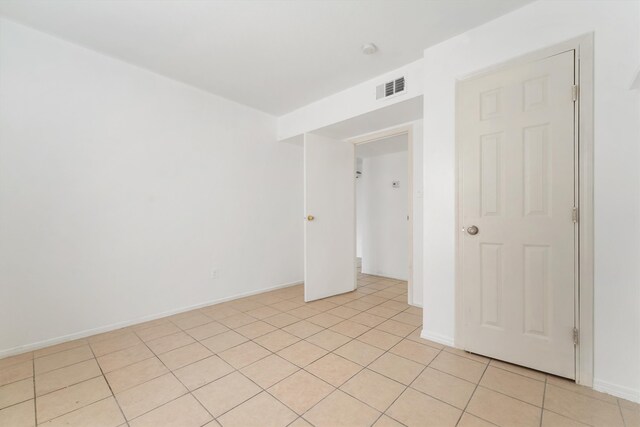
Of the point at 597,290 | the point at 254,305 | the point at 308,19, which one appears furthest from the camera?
the point at 254,305

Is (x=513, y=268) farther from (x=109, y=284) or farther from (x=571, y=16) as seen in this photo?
(x=109, y=284)

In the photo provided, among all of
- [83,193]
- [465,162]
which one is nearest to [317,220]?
[465,162]

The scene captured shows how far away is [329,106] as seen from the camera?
336 centimetres

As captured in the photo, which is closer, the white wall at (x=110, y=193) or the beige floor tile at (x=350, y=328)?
the white wall at (x=110, y=193)

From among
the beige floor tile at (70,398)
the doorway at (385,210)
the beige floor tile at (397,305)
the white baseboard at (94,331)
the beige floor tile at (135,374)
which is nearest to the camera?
the beige floor tile at (70,398)

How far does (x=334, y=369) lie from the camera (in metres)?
1.90

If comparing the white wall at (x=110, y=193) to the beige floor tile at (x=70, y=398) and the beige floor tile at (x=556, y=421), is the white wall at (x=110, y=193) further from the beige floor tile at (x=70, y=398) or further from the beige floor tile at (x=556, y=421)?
the beige floor tile at (x=556, y=421)

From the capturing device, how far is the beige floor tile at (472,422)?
1380mm

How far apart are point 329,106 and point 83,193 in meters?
2.76

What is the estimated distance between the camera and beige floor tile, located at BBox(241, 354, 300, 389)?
5.84 ft

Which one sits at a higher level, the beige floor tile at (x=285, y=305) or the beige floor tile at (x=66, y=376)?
the beige floor tile at (x=66, y=376)

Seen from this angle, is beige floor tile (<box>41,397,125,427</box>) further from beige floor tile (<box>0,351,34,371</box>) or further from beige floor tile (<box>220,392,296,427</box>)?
beige floor tile (<box>0,351,34,371</box>)

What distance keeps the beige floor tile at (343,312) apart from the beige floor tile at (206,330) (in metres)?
1.18

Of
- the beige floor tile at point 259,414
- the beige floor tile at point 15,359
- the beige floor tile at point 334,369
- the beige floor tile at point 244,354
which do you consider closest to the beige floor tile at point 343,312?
the beige floor tile at point 334,369
